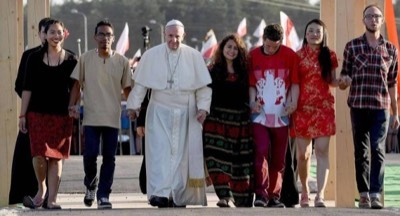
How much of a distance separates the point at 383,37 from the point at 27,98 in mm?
3765

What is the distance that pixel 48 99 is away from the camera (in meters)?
15.5

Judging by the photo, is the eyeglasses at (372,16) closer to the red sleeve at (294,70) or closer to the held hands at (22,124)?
the red sleeve at (294,70)

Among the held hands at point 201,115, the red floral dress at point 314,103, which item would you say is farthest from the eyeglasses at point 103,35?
the red floral dress at point 314,103

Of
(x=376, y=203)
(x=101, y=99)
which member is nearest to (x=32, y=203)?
(x=101, y=99)

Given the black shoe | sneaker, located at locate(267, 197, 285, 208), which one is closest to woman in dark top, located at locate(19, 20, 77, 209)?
the black shoe

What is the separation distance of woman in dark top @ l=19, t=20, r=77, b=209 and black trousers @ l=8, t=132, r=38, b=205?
31 centimetres

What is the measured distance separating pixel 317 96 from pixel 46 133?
2.84 meters

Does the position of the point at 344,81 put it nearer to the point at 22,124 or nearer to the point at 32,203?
the point at 22,124

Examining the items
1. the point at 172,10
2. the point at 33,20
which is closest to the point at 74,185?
the point at 33,20

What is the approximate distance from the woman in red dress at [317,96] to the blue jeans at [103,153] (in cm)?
193

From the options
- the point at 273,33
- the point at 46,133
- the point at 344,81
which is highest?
the point at 273,33

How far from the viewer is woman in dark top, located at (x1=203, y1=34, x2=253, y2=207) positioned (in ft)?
50.6

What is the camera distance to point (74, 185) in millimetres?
21125

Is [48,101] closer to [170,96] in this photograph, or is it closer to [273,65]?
[170,96]
